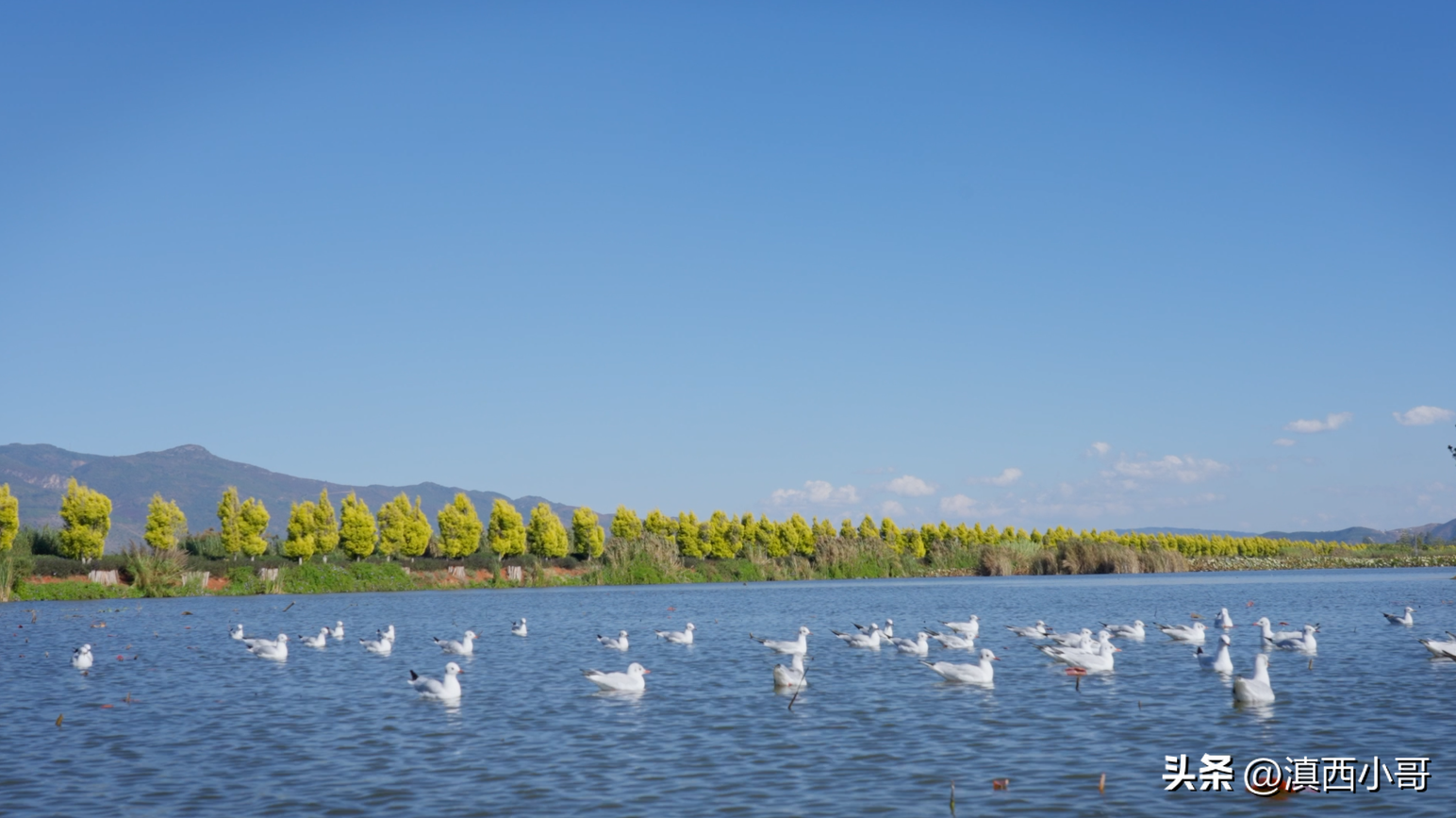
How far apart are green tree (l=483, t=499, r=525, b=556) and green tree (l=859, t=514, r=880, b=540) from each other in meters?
40.4

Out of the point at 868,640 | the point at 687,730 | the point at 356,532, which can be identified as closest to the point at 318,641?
the point at 868,640

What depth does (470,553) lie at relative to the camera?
8831cm

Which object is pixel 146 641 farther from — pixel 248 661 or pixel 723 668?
pixel 723 668

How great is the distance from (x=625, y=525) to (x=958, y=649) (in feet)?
246

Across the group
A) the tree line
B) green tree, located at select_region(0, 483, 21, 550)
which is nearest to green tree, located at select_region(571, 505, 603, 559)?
the tree line

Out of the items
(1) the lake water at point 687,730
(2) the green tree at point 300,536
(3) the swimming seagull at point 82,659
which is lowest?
(1) the lake water at point 687,730

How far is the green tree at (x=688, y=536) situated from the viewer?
340 ft

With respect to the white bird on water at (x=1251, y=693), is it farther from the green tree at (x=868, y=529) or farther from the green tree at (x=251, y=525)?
the green tree at (x=868, y=529)

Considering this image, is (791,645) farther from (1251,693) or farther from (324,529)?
(324,529)

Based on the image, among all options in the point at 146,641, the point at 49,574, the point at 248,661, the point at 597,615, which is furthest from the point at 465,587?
the point at 248,661

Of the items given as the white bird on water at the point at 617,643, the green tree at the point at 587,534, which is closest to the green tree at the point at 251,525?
the green tree at the point at 587,534

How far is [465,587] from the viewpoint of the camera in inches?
3132

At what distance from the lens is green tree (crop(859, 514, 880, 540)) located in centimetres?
11969

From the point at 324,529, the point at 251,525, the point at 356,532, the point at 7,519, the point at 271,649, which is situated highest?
the point at 7,519
